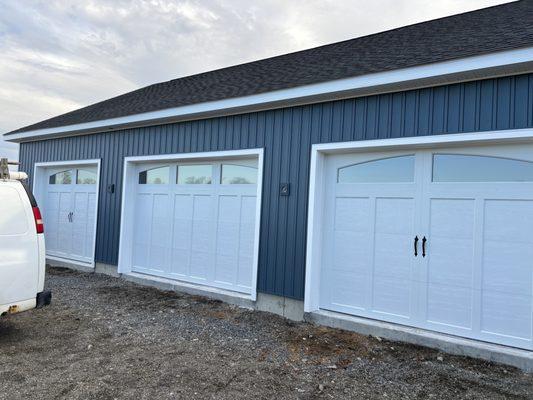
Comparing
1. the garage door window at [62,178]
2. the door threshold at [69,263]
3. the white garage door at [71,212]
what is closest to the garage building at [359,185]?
the door threshold at [69,263]

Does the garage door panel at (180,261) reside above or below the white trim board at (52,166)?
below

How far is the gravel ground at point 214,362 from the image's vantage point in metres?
3.48

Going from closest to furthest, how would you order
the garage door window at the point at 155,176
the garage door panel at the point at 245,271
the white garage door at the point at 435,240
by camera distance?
the white garage door at the point at 435,240 → the garage door panel at the point at 245,271 → the garage door window at the point at 155,176

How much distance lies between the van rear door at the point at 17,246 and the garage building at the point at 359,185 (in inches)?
117

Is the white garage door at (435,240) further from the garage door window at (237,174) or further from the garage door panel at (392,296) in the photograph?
the garage door window at (237,174)

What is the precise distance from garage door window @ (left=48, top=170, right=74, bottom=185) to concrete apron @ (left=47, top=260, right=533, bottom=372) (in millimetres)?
4204

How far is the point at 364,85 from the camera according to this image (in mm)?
5109

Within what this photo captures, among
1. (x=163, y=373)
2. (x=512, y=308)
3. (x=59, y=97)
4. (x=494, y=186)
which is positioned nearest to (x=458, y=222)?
(x=494, y=186)

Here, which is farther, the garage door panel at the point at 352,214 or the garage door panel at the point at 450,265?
the garage door panel at the point at 352,214

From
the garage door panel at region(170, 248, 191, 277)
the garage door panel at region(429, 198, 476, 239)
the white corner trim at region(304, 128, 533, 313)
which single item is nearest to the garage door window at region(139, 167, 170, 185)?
the garage door panel at region(170, 248, 191, 277)

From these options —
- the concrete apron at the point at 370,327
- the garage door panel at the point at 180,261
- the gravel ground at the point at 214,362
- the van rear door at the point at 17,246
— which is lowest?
the gravel ground at the point at 214,362

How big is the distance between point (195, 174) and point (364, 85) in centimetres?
364

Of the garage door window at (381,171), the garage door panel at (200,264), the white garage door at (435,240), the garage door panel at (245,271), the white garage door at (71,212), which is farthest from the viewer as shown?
the white garage door at (71,212)

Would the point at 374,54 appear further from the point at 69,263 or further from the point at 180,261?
the point at 69,263
